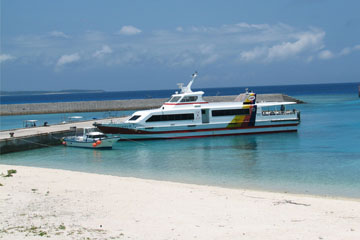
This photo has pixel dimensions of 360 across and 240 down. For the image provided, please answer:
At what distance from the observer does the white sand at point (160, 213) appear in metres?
10.3

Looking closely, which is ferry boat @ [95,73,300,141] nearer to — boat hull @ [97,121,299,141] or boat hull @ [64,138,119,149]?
boat hull @ [97,121,299,141]

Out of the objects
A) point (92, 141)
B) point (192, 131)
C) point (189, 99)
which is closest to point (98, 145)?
point (92, 141)

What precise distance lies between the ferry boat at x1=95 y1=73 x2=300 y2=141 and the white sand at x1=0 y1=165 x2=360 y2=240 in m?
18.7

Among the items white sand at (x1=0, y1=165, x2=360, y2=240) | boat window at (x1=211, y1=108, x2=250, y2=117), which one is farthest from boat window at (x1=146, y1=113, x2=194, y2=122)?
white sand at (x1=0, y1=165, x2=360, y2=240)

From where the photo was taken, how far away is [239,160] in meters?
25.3

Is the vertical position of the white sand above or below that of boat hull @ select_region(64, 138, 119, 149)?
below

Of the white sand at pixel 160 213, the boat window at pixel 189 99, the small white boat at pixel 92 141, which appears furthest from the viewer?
the boat window at pixel 189 99

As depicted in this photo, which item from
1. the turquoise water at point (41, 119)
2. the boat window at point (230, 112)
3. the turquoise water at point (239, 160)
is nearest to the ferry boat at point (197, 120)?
the boat window at point (230, 112)

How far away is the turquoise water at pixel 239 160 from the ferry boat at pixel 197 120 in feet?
3.26

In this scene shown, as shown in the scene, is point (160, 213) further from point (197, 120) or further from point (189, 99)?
point (189, 99)

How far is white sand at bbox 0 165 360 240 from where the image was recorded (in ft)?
33.7

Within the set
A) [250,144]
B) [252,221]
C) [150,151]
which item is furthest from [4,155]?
[252,221]

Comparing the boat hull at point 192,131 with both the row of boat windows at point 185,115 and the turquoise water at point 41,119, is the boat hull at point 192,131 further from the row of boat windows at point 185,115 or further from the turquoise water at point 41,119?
the turquoise water at point 41,119

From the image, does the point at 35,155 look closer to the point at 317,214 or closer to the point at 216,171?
the point at 216,171
